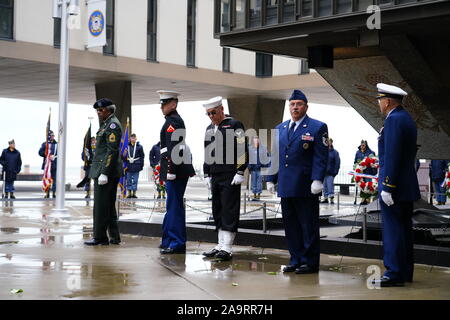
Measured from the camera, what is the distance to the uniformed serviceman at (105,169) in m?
11.7

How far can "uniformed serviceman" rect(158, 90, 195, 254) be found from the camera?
1093 centimetres

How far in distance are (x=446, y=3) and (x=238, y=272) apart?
4557 millimetres

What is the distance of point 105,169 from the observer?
38.1 feet

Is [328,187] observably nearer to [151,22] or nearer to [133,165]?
[133,165]

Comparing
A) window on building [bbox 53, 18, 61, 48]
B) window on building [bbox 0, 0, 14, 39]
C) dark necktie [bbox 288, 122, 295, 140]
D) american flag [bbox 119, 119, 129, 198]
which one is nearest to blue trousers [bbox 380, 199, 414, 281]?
dark necktie [bbox 288, 122, 295, 140]

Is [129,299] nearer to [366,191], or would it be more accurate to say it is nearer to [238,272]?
[238,272]

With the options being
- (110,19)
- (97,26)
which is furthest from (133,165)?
(97,26)

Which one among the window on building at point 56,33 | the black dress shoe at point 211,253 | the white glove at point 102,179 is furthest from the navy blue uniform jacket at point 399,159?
the window on building at point 56,33

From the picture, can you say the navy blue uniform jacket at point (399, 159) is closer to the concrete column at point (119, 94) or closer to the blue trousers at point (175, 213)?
the blue trousers at point (175, 213)

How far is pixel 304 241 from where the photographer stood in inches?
365

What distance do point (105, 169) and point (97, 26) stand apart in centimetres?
1047

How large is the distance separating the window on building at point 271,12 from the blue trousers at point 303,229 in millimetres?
4455

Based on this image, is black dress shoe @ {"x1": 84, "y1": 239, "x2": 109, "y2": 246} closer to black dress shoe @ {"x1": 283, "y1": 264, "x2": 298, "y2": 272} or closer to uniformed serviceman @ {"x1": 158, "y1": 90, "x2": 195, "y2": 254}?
uniformed serviceman @ {"x1": 158, "y1": 90, "x2": 195, "y2": 254}
